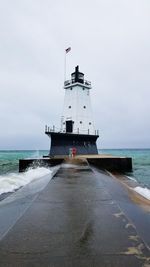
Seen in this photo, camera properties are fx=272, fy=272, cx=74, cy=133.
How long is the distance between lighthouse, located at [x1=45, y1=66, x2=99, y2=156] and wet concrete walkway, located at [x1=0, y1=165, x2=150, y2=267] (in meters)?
21.4

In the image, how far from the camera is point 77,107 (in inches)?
1185

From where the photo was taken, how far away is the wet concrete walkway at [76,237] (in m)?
2.84

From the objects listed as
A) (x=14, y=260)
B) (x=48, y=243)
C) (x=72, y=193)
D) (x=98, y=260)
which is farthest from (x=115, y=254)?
A: (x=72, y=193)

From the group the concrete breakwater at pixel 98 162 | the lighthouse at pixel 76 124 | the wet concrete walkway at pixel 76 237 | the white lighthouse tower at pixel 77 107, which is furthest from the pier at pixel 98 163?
the wet concrete walkway at pixel 76 237

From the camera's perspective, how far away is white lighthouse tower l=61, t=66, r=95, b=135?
1171 inches

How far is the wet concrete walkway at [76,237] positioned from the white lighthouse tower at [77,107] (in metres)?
24.1

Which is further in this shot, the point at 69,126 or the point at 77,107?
the point at 77,107

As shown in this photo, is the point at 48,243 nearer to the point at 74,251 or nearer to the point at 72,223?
the point at 74,251

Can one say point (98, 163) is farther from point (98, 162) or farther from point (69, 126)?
point (69, 126)

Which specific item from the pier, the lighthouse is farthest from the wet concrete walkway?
the lighthouse

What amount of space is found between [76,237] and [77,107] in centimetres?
Result: 2690

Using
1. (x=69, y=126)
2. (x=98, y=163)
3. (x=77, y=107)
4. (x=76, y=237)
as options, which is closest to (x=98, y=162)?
(x=98, y=163)

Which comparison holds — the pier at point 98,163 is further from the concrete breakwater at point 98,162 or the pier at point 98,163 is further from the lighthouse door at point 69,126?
the lighthouse door at point 69,126

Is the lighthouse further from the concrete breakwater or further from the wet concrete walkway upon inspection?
the wet concrete walkway
